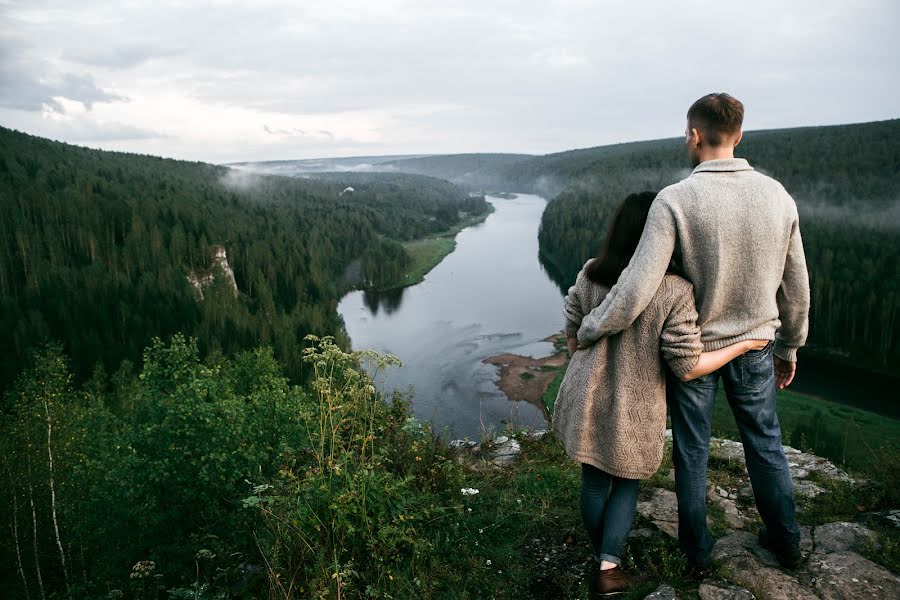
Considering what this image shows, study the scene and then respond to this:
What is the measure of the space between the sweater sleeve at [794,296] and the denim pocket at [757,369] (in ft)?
0.69

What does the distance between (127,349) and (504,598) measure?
123 ft

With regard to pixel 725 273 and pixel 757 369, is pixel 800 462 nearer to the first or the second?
pixel 757 369

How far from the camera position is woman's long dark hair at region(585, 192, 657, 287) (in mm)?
2719

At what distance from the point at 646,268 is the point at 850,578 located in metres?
2.11

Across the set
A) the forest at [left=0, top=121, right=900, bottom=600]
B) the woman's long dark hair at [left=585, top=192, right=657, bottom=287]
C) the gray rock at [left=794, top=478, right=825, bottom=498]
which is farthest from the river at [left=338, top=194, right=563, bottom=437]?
the woman's long dark hair at [left=585, top=192, right=657, bottom=287]

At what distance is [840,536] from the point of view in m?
3.36

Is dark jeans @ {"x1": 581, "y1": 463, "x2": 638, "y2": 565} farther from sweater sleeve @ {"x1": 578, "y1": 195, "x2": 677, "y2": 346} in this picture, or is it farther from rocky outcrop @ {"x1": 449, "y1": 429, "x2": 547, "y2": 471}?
rocky outcrop @ {"x1": 449, "y1": 429, "x2": 547, "y2": 471}

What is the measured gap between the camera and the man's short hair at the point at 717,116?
2.51 m

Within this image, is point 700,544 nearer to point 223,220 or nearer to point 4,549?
point 4,549

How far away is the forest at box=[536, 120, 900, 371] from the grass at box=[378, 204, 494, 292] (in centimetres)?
1573

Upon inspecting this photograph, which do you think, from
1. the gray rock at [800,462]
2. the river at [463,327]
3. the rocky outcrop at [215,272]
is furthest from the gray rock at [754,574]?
the rocky outcrop at [215,272]

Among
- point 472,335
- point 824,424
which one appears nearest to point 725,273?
point 824,424

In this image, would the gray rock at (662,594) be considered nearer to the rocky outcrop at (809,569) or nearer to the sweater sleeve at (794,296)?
the rocky outcrop at (809,569)

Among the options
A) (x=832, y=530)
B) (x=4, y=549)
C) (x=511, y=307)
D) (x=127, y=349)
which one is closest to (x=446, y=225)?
(x=511, y=307)
